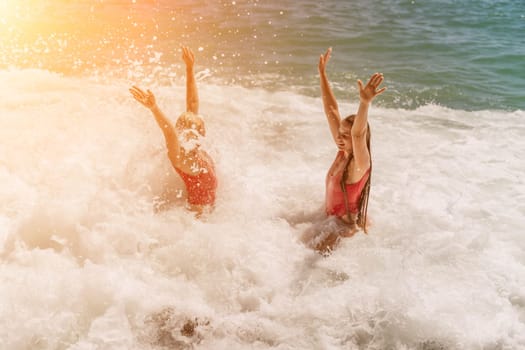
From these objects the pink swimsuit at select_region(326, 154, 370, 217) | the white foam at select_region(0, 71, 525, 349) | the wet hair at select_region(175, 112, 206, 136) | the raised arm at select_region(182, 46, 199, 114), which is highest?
the raised arm at select_region(182, 46, 199, 114)

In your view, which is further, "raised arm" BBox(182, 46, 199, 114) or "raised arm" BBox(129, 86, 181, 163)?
"raised arm" BBox(182, 46, 199, 114)

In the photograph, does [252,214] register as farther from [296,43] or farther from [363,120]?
[296,43]

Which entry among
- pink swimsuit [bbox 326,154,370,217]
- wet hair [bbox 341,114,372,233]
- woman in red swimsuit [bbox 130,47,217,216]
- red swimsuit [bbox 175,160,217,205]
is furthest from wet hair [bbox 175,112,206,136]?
wet hair [bbox 341,114,372,233]

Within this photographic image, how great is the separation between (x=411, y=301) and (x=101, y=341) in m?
2.68

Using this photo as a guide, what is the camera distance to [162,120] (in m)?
3.91

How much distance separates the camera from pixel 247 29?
14078mm

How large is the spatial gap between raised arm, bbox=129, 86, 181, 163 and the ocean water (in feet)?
3.05

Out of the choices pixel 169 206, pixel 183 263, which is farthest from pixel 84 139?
pixel 183 263

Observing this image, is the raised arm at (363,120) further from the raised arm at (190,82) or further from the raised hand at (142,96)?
the raised arm at (190,82)

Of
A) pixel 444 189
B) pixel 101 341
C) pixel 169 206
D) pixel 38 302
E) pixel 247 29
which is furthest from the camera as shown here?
pixel 247 29

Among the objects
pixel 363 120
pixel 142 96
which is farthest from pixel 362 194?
pixel 142 96

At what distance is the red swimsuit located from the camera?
4.50 meters

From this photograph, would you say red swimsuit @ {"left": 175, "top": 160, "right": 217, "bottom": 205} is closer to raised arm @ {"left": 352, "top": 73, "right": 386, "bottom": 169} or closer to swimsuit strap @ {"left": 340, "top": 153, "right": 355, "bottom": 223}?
swimsuit strap @ {"left": 340, "top": 153, "right": 355, "bottom": 223}

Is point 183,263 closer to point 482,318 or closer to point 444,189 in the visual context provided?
point 482,318
